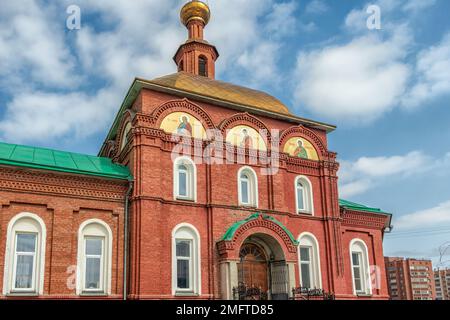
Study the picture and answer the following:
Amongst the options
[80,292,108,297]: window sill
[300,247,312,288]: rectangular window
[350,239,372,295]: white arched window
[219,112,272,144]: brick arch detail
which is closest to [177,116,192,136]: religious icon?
[219,112,272,144]: brick arch detail

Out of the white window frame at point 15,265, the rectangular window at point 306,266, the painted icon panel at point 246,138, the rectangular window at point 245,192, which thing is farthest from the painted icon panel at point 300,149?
the white window frame at point 15,265

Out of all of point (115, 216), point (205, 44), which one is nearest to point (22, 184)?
point (115, 216)

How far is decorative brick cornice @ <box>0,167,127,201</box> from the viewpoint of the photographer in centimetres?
1514

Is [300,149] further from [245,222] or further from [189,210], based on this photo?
[189,210]

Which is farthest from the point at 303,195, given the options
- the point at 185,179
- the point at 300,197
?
the point at 185,179

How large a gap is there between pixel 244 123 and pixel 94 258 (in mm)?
7842

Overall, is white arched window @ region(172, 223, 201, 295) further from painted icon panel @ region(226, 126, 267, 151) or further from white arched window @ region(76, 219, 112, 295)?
painted icon panel @ region(226, 126, 267, 151)

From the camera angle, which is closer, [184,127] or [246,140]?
[184,127]

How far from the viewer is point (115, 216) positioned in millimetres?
16516

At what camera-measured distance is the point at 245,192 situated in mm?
18906

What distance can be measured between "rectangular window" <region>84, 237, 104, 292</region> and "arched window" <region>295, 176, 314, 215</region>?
8.22 m

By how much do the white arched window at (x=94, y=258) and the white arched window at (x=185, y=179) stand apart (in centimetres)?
288

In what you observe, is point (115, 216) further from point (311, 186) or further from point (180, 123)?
point (311, 186)
